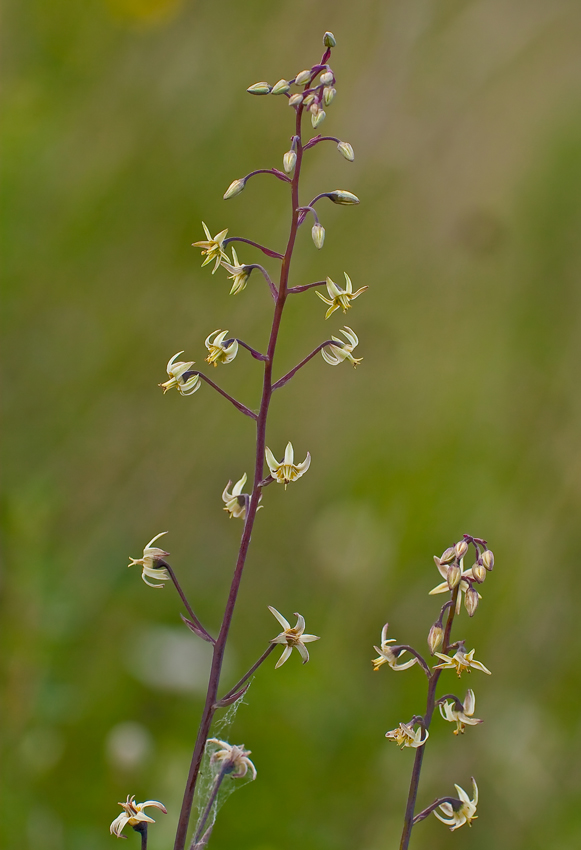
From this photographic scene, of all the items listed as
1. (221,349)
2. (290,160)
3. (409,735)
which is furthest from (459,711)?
(290,160)

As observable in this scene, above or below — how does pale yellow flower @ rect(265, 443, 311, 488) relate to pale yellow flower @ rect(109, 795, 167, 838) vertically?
above

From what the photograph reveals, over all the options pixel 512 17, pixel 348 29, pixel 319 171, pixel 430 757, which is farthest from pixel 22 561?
pixel 512 17

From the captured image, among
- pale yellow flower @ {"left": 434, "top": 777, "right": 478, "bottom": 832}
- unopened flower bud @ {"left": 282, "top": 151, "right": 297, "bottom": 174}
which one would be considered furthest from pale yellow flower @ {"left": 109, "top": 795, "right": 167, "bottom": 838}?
unopened flower bud @ {"left": 282, "top": 151, "right": 297, "bottom": 174}

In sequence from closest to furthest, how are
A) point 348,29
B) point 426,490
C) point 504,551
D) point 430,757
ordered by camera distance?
point 430,757
point 504,551
point 426,490
point 348,29

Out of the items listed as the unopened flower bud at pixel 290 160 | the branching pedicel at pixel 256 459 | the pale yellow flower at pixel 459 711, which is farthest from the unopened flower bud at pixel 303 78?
the pale yellow flower at pixel 459 711

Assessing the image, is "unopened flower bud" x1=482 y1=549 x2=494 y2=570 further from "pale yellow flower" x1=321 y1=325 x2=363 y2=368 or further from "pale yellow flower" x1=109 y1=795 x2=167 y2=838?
"pale yellow flower" x1=109 y1=795 x2=167 y2=838

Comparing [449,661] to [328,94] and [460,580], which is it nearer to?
[460,580]

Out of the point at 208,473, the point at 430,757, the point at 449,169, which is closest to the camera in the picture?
the point at 430,757

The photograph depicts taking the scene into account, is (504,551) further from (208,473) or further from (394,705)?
(208,473)
